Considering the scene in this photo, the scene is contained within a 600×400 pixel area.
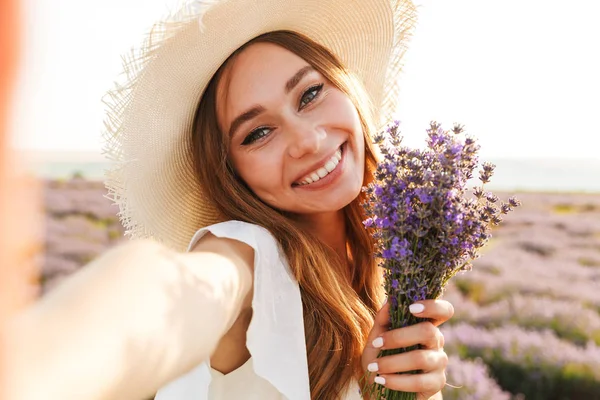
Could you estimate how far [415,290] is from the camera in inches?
62.6

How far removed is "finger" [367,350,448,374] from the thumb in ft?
0.20

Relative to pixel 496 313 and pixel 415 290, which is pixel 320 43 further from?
pixel 496 313

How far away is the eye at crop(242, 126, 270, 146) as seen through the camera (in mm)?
2141

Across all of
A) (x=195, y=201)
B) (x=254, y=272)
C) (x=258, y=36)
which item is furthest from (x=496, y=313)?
(x=254, y=272)

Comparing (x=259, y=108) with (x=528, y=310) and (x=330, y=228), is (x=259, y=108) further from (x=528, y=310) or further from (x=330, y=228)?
(x=528, y=310)

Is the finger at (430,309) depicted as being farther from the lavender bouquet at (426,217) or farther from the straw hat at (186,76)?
the straw hat at (186,76)

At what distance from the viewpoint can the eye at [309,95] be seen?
6.93 ft

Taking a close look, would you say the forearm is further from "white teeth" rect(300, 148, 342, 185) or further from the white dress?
"white teeth" rect(300, 148, 342, 185)

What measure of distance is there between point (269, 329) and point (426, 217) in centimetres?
50

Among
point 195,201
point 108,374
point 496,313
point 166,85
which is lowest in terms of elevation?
point 496,313

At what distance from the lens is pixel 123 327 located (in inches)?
31.8

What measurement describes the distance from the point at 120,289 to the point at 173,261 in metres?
0.19

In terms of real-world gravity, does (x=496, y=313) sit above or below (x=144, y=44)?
below

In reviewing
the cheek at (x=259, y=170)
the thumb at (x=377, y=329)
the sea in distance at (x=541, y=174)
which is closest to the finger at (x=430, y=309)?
the thumb at (x=377, y=329)
